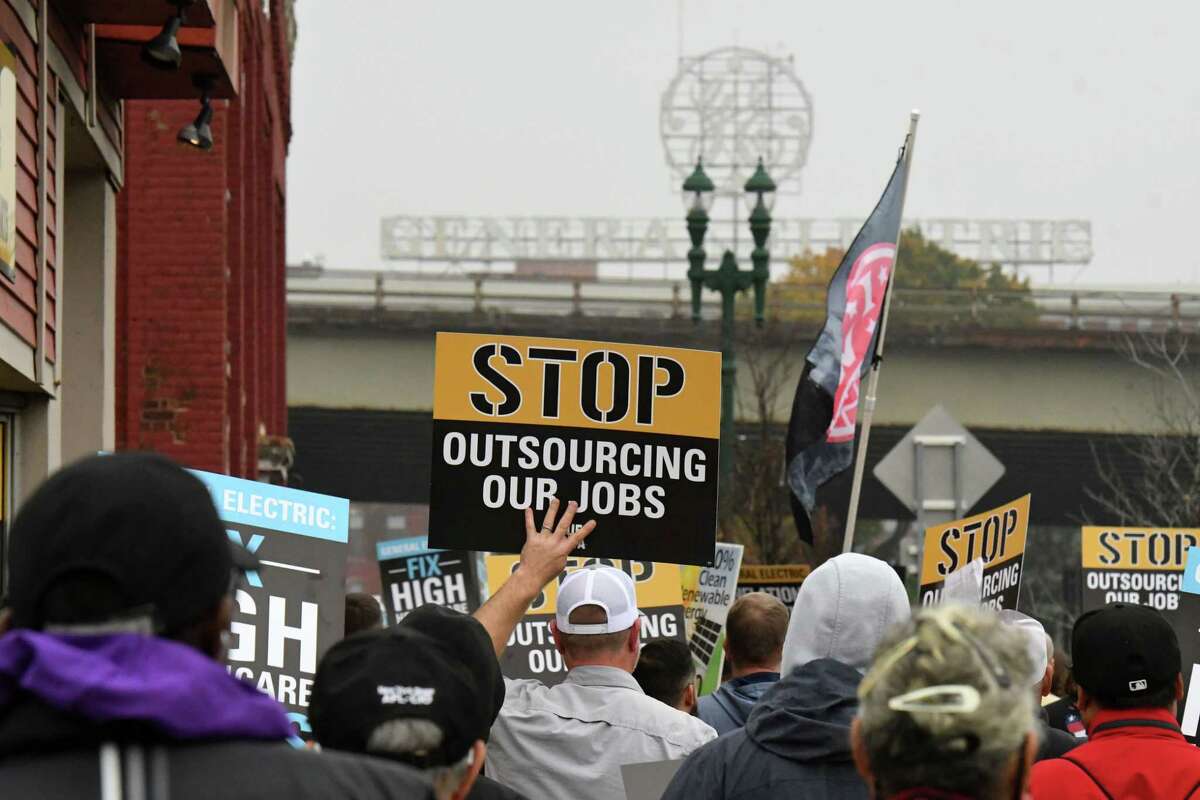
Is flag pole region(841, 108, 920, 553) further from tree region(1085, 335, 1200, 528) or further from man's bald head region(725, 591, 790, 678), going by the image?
tree region(1085, 335, 1200, 528)

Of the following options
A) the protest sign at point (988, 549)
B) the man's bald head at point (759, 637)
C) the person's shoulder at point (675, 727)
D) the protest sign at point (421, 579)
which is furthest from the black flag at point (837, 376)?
the person's shoulder at point (675, 727)

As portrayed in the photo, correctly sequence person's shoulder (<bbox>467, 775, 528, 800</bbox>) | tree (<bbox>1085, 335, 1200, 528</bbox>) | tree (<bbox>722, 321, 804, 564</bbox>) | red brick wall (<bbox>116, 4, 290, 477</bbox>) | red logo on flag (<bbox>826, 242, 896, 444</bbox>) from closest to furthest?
person's shoulder (<bbox>467, 775, 528, 800</bbox>)
red logo on flag (<bbox>826, 242, 896, 444</bbox>)
red brick wall (<bbox>116, 4, 290, 477</bbox>)
tree (<bbox>722, 321, 804, 564</bbox>)
tree (<bbox>1085, 335, 1200, 528</bbox>)

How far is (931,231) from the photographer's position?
12319 cm

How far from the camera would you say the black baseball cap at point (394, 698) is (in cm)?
329

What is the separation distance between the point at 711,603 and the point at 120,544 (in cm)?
1082

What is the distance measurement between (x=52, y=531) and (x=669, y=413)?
472 centimetres

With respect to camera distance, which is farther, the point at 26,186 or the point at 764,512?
the point at 764,512

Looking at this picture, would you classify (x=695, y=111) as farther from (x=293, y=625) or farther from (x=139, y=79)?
(x=293, y=625)

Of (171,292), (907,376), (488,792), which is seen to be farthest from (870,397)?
(907,376)

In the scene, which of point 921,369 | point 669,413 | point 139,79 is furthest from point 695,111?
Result: point 669,413

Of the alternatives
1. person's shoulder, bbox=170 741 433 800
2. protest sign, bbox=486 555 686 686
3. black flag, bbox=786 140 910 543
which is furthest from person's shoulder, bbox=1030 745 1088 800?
black flag, bbox=786 140 910 543

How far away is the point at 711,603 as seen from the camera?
13.3 meters

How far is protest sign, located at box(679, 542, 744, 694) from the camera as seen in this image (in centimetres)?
1252

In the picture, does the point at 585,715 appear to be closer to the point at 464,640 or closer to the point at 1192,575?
the point at 464,640
